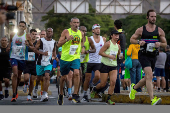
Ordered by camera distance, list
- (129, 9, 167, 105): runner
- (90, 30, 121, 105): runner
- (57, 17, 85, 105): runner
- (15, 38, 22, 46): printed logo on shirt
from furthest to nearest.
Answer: (15, 38, 22, 46): printed logo on shirt < (90, 30, 121, 105): runner < (57, 17, 85, 105): runner < (129, 9, 167, 105): runner

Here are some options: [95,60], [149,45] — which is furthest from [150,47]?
[95,60]

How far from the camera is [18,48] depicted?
42.6 feet

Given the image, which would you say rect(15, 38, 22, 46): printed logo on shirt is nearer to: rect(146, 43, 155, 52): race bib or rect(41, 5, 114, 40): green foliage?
rect(146, 43, 155, 52): race bib

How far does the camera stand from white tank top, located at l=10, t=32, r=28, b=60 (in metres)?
13.0

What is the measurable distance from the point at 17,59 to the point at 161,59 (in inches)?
351

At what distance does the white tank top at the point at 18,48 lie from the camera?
12984 millimetres

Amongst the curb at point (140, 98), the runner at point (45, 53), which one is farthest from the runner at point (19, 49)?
the curb at point (140, 98)

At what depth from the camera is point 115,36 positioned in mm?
11781

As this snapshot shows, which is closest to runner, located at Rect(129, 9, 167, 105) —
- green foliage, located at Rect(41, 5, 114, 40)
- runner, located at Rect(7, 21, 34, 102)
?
runner, located at Rect(7, 21, 34, 102)

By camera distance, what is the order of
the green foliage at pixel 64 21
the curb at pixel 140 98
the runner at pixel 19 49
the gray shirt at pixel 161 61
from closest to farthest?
the curb at pixel 140 98, the runner at pixel 19 49, the gray shirt at pixel 161 61, the green foliage at pixel 64 21

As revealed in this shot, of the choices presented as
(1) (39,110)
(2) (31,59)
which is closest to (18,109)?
(1) (39,110)

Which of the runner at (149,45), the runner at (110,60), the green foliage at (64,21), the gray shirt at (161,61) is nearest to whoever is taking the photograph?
the runner at (149,45)

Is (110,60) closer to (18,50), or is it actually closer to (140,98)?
(140,98)

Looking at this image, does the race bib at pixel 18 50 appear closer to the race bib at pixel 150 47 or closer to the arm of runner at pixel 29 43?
the arm of runner at pixel 29 43
